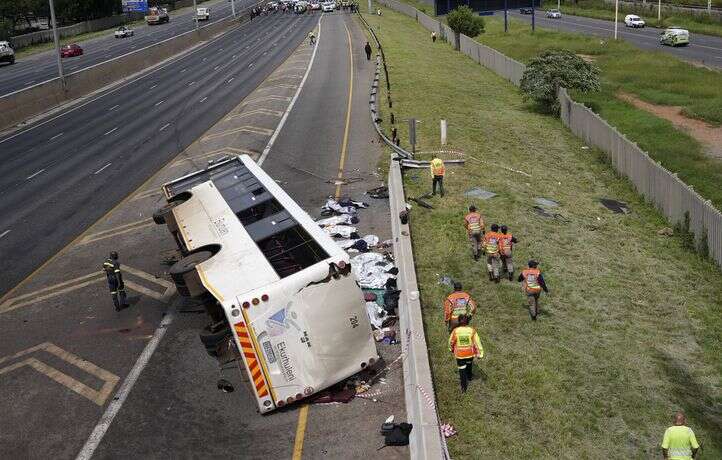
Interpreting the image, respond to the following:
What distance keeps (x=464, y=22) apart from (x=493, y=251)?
201 feet

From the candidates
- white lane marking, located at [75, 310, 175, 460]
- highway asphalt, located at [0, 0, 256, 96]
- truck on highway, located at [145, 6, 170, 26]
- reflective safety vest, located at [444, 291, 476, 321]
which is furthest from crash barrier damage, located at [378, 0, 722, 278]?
truck on highway, located at [145, 6, 170, 26]

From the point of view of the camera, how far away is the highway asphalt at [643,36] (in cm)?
6919

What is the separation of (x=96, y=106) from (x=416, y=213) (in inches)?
1407

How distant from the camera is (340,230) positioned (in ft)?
76.2

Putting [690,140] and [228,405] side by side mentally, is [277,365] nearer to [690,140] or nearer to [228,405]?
[228,405]

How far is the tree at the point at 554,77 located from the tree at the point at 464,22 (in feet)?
101

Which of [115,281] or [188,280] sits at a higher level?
[188,280]

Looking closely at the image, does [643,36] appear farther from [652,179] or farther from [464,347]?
[464,347]

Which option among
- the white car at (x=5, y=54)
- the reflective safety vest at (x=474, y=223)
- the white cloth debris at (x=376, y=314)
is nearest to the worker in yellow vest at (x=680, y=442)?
the white cloth debris at (x=376, y=314)

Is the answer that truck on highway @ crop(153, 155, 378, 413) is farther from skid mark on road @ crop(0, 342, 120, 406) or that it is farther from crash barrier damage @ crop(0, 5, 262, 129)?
crash barrier damage @ crop(0, 5, 262, 129)

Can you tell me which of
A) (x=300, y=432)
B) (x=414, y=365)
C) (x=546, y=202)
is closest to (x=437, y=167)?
(x=546, y=202)

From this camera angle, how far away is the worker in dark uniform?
741 inches

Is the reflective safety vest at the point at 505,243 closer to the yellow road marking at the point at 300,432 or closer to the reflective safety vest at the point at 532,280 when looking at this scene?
the reflective safety vest at the point at 532,280

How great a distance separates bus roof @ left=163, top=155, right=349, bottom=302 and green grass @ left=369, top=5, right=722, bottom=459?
3884mm
